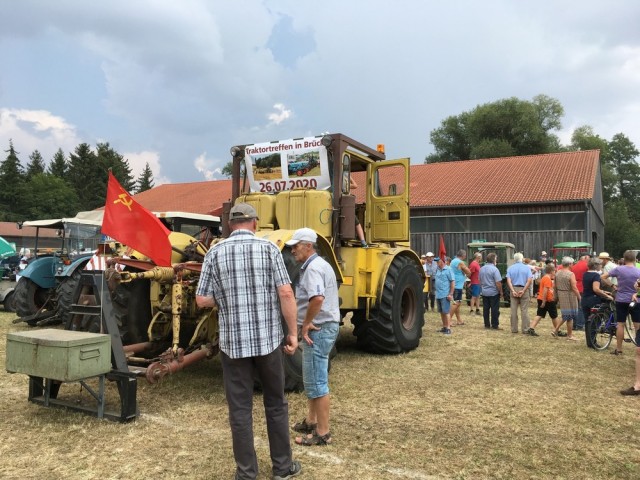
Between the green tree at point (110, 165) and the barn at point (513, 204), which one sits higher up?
the green tree at point (110, 165)

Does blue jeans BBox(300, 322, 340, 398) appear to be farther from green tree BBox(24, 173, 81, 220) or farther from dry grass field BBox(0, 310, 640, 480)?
green tree BBox(24, 173, 81, 220)

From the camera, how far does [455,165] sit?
105ft

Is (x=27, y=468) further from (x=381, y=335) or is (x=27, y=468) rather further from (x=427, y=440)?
(x=381, y=335)

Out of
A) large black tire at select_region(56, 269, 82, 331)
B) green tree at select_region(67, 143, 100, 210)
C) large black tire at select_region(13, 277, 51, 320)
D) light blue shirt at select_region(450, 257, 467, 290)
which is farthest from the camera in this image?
green tree at select_region(67, 143, 100, 210)

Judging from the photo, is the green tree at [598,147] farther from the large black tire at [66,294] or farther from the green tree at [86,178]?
the green tree at [86,178]

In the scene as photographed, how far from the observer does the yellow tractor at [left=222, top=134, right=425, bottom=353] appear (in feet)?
22.3

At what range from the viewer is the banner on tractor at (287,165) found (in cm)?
696

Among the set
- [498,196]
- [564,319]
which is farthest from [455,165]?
[564,319]

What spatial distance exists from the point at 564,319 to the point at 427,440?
679 centimetres

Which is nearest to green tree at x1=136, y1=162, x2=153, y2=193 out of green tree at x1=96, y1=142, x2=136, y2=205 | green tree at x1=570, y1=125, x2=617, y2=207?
green tree at x1=96, y1=142, x2=136, y2=205

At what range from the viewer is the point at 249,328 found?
3.44 m

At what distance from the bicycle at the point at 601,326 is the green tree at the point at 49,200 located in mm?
64953

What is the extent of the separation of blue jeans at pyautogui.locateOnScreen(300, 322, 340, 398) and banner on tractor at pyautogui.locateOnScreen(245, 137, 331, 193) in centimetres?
305

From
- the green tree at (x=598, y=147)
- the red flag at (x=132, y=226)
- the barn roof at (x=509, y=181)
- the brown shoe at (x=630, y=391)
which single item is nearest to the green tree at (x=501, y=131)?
the green tree at (x=598, y=147)
